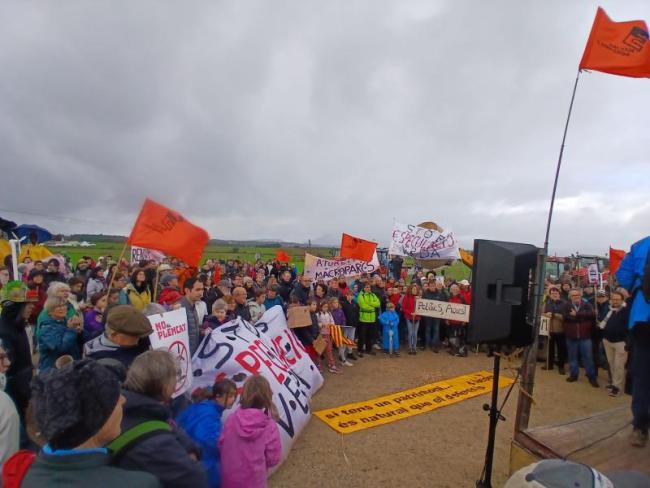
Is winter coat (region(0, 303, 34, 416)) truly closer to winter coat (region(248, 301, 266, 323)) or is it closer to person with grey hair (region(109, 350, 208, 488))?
person with grey hair (region(109, 350, 208, 488))

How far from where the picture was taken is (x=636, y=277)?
3449mm

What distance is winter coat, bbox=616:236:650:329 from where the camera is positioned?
3.37 m

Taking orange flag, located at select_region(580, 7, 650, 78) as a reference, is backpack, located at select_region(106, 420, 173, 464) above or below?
below

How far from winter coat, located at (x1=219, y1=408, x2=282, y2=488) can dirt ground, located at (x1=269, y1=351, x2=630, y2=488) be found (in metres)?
1.24

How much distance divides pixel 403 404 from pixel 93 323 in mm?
5034

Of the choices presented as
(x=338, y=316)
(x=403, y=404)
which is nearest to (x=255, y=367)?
(x=403, y=404)

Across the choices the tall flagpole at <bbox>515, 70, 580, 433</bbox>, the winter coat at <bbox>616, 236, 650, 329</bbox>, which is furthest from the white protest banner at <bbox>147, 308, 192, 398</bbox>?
the winter coat at <bbox>616, 236, 650, 329</bbox>

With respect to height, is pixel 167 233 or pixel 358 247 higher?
pixel 358 247

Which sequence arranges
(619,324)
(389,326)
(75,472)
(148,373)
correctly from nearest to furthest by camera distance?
(75,472) → (148,373) → (619,324) → (389,326)

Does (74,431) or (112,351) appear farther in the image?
(112,351)

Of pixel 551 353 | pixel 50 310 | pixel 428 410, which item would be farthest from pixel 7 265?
pixel 551 353

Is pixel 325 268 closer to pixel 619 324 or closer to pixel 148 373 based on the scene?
pixel 619 324

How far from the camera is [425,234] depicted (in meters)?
16.1

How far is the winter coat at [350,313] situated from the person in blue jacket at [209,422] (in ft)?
21.2
